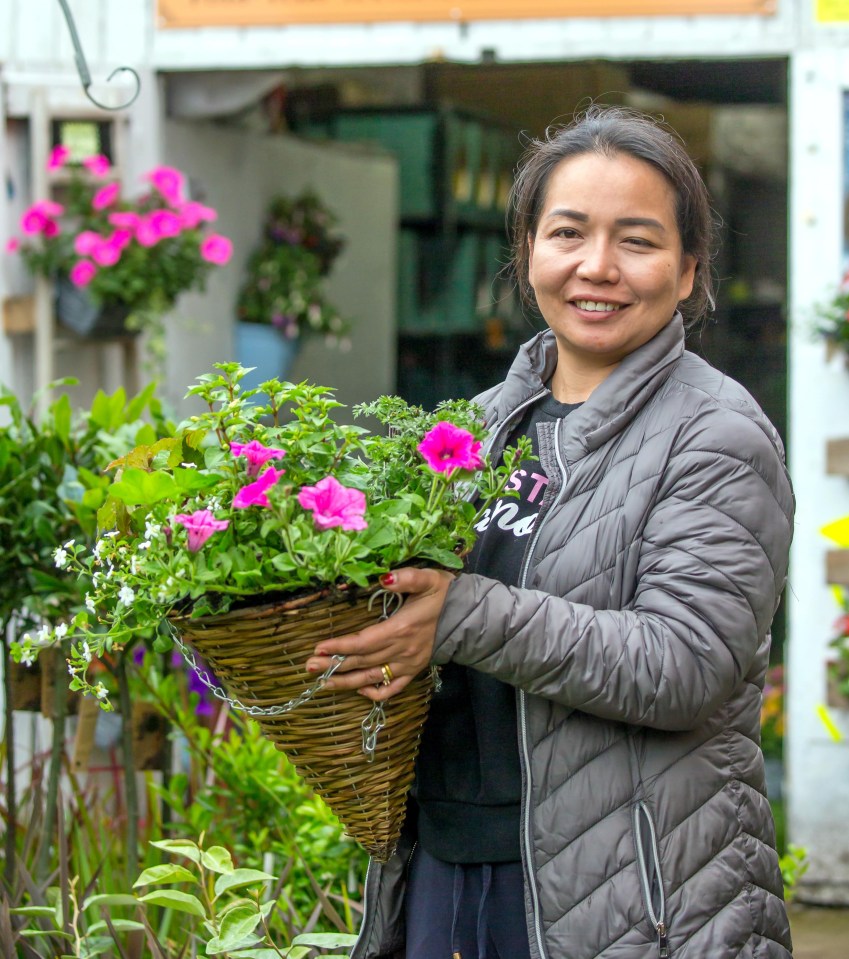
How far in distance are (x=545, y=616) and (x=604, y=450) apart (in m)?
0.24

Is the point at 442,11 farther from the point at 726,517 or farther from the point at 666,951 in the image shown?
the point at 666,951

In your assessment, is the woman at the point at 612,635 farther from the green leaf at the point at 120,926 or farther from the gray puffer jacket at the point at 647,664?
the green leaf at the point at 120,926

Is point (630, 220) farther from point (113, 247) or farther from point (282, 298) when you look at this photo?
point (282, 298)

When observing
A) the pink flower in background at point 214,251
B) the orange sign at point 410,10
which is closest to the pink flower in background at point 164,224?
the pink flower in background at point 214,251

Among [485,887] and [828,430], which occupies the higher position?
[828,430]

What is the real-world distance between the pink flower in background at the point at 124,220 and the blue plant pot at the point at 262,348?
797 mm

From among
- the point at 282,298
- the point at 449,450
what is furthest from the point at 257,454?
the point at 282,298

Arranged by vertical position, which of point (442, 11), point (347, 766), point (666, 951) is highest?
point (442, 11)

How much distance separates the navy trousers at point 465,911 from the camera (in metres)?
1.65

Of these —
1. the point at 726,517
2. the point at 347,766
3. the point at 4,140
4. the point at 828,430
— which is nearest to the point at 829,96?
the point at 828,430

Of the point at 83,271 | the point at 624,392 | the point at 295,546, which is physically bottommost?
the point at 295,546

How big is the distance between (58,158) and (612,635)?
319 cm

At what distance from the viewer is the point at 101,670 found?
2.92 metres

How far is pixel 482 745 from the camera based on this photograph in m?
1.66
